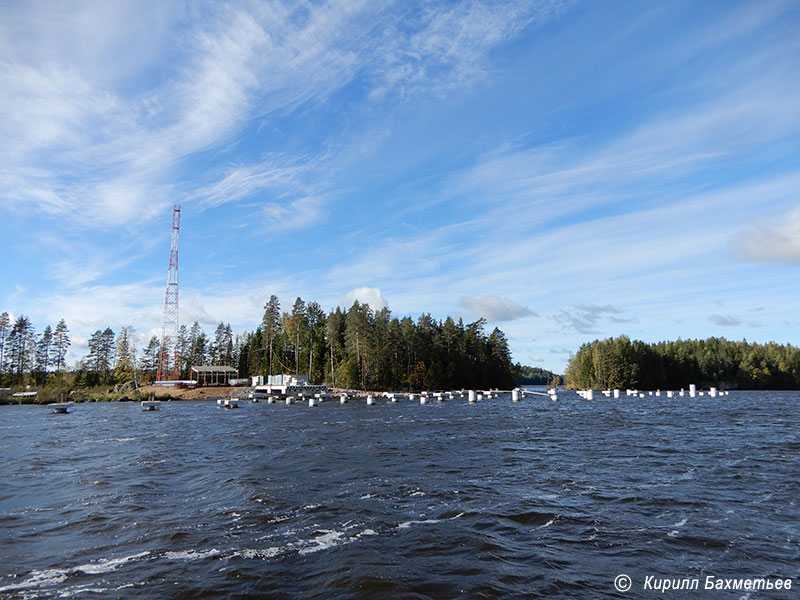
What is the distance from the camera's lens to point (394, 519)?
43.3 feet

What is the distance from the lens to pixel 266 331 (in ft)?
434

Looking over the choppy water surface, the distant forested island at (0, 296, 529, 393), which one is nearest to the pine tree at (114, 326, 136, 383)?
the distant forested island at (0, 296, 529, 393)

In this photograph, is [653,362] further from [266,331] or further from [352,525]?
[352,525]

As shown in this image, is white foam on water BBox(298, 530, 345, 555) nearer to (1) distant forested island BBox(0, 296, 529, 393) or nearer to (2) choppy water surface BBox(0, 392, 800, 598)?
(2) choppy water surface BBox(0, 392, 800, 598)

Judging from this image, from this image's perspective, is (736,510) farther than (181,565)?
Yes

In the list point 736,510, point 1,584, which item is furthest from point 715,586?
point 1,584

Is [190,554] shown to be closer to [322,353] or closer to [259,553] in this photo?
[259,553]

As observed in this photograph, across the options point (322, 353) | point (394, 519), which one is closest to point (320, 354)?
point (322, 353)

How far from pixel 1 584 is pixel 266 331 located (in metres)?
127

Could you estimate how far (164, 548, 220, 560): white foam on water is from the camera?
1053cm

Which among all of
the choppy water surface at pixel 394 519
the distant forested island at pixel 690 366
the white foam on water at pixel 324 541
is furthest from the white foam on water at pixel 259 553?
the distant forested island at pixel 690 366

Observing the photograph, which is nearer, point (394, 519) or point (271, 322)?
point (394, 519)

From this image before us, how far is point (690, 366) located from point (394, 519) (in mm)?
184794

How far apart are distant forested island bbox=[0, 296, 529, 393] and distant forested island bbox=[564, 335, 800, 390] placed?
31111 mm
